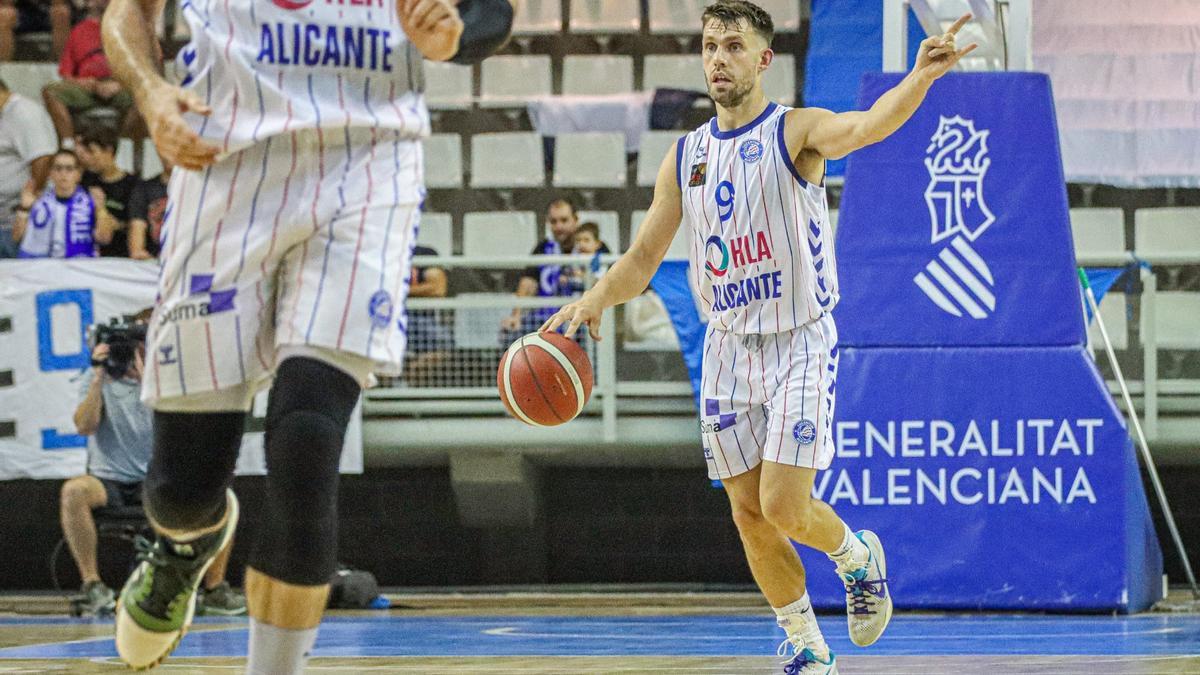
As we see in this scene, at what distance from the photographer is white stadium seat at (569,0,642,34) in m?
13.5

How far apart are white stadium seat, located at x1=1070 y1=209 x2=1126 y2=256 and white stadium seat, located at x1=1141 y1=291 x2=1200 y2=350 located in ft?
5.09

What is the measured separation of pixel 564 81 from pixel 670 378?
12.2 feet

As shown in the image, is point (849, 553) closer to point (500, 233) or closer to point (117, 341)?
point (117, 341)

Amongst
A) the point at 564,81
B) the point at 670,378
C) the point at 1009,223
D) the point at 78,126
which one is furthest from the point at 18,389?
the point at 1009,223

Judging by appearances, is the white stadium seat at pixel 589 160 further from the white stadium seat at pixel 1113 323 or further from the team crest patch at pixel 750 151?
the team crest patch at pixel 750 151

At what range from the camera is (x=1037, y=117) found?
8.20m

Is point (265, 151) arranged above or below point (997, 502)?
above

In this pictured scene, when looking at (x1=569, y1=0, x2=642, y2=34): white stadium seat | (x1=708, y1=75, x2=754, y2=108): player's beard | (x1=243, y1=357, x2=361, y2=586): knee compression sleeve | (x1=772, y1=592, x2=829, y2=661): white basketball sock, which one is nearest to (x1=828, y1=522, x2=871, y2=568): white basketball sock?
(x1=772, y1=592, x2=829, y2=661): white basketball sock

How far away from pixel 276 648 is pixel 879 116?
104 inches

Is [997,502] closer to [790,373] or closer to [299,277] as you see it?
[790,373]

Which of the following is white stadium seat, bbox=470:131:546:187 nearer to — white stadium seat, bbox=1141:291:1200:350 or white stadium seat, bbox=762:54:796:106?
white stadium seat, bbox=762:54:796:106

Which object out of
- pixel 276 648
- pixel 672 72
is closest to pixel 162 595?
pixel 276 648

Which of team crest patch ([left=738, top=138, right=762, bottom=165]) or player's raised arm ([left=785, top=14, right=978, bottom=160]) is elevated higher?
player's raised arm ([left=785, top=14, right=978, bottom=160])

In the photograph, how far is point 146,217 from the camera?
1085 centimetres
